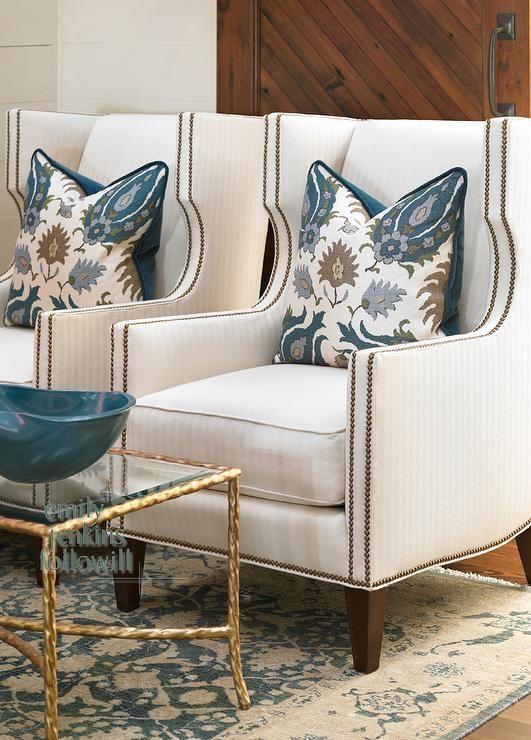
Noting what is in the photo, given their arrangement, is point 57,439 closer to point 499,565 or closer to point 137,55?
point 499,565

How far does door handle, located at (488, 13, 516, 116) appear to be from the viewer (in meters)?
3.08

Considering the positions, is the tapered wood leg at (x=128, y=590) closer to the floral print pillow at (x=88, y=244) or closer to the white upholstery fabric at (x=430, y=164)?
the floral print pillow at (x=88, y=244)

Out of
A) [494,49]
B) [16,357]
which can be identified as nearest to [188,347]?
[16,357]

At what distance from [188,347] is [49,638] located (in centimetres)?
104

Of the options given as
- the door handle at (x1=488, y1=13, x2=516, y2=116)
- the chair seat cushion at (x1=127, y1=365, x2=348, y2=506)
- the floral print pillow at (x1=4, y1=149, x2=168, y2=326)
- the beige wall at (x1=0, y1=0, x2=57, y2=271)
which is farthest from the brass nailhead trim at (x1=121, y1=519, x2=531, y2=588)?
the beige wall at (x1=0, y1=0, x2=57, y2=271)

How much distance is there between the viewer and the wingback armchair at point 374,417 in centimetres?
213

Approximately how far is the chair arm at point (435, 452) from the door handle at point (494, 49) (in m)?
0.90

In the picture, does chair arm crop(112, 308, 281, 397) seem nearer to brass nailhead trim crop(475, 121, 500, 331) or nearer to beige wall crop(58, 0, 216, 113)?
brass nailhead trim crop(475, 121, 500, 331)

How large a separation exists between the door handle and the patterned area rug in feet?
4.04

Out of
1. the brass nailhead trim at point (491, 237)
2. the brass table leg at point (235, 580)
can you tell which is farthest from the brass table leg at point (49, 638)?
the brass nailhead trim at point (491, 237)

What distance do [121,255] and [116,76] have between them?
3.96ft

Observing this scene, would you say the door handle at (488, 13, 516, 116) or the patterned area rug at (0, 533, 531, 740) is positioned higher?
the door handle at (488, 13, 516, 116)

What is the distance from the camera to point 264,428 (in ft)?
7.34

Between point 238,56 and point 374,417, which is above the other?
point 238,56
